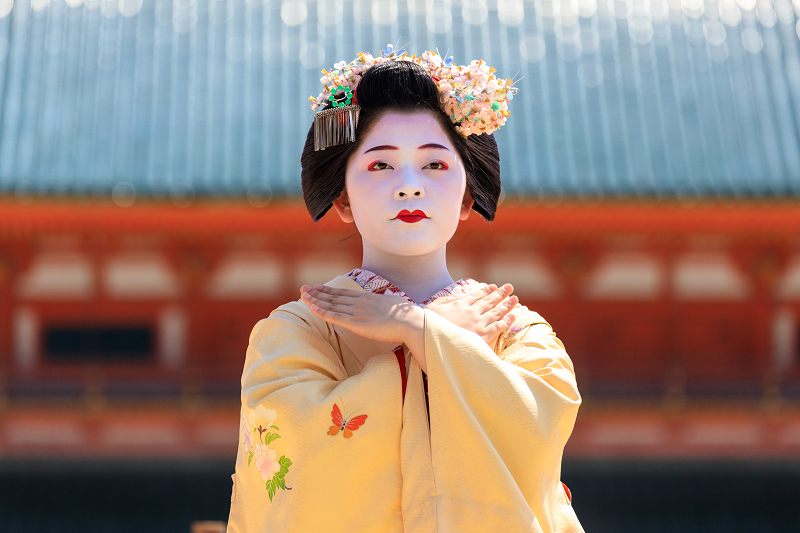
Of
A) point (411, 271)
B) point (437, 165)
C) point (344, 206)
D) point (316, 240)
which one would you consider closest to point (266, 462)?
point (411, 271)

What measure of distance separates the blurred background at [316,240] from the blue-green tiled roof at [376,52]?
0.10ft

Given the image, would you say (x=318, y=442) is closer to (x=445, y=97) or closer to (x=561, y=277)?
(x=445, y=97)

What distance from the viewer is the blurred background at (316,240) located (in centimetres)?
656

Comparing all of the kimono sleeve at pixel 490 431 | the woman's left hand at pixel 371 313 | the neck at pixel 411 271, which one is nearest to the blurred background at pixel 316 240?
the neck at pixel 411 271

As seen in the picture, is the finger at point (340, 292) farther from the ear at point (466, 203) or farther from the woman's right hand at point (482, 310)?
the ear at point (466, 203)

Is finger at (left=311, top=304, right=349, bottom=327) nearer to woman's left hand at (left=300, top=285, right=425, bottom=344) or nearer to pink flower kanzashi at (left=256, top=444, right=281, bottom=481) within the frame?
woman's left hand at (left=300, top=285, right=425, bottom=344)

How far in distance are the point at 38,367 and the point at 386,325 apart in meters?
6.54

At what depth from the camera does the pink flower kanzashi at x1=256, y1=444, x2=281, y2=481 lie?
162 cm

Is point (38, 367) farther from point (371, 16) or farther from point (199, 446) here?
point (371, 16)

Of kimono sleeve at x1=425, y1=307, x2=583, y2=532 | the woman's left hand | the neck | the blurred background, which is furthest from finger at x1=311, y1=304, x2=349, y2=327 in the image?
the blurred background

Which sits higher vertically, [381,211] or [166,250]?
[166,250]

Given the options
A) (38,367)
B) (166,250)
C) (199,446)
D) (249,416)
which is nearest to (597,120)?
(166,250)

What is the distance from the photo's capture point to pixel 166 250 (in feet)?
23.4

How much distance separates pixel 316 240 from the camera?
23.3 feet
